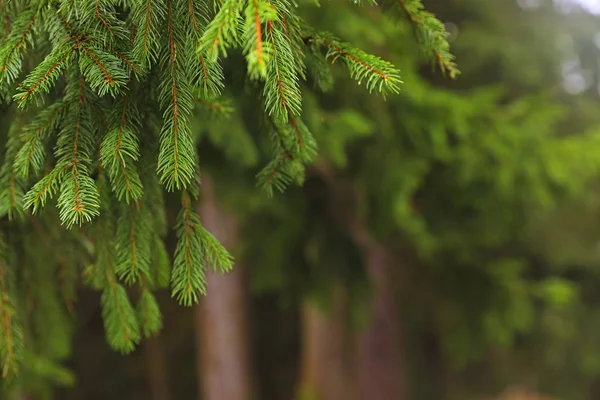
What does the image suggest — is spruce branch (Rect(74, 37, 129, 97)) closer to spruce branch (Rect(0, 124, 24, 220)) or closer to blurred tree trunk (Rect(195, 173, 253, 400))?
spruce branch (Rect(0, 124, 24, 220))

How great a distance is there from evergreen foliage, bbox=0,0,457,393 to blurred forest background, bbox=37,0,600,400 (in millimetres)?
520

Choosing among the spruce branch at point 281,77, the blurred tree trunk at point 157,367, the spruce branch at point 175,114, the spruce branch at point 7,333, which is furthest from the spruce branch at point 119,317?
the blurred tree trunk at point 157,367

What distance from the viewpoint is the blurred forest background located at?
4777mm

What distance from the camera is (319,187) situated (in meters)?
5.84

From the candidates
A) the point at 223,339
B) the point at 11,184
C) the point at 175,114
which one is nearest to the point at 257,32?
the point at 175,114

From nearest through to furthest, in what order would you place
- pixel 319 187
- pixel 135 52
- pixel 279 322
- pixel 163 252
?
pixel 135 52, pixel 163 252, pixel 319 187, pixel 279 322

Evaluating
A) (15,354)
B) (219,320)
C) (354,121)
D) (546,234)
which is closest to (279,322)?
(219,320)

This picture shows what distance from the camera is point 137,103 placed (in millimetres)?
1735

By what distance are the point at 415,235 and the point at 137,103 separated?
4197 millimetres

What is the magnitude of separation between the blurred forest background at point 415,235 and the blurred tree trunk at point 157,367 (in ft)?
0.12

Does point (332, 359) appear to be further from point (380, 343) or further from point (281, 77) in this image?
point (281, 77)

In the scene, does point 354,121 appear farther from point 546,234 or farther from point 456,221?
point 546,234

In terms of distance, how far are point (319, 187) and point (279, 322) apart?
7.75 m

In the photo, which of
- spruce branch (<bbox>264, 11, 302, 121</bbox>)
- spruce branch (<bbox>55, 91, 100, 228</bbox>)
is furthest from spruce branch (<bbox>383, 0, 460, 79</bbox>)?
spruce branch (<bbox>55, 91, 100, 228</bbox>)
